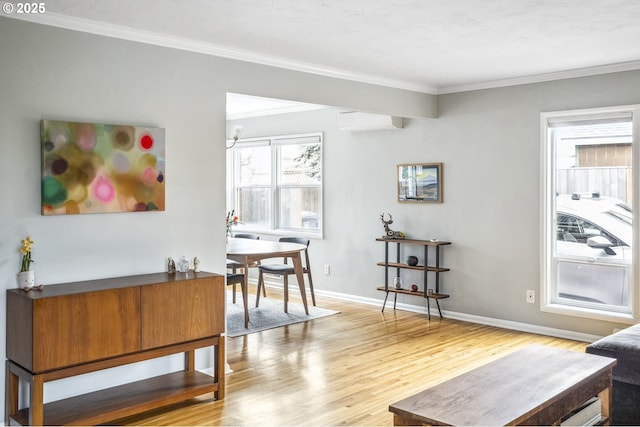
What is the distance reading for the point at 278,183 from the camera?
7848mm

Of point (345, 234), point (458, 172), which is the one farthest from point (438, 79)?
point (345, 234)

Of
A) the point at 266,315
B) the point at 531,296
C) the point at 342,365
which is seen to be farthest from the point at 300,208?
the point at 342,365

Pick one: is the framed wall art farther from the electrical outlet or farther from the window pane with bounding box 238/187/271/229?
the window pane with bounding box 238/187/271/229

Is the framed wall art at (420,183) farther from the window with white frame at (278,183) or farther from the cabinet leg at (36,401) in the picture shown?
the cabinet leg at (36,401)

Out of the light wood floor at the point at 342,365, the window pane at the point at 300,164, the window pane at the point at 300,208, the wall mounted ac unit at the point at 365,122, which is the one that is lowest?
the light wood floor at the point at 342,365

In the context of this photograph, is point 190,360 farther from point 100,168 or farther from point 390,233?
point 390,233

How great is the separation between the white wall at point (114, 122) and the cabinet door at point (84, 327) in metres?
0.39

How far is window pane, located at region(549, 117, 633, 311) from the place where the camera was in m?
5.05

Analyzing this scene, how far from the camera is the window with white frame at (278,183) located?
7.45m

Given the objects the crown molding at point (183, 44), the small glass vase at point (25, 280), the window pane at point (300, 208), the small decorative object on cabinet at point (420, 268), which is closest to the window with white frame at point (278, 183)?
the window pane at point (300, 208)

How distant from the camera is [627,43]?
423cm

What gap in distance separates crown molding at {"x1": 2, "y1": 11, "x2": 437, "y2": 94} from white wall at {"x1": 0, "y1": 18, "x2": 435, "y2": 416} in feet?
0.15

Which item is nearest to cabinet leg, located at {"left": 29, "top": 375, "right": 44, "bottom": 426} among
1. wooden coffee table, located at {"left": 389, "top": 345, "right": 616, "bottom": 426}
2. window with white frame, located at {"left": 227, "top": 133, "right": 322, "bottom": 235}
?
wooden coffee table, located at {"left": 389, "top": 345, "right": 616, "bottom": 426}

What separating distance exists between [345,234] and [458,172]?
5.38 ft
